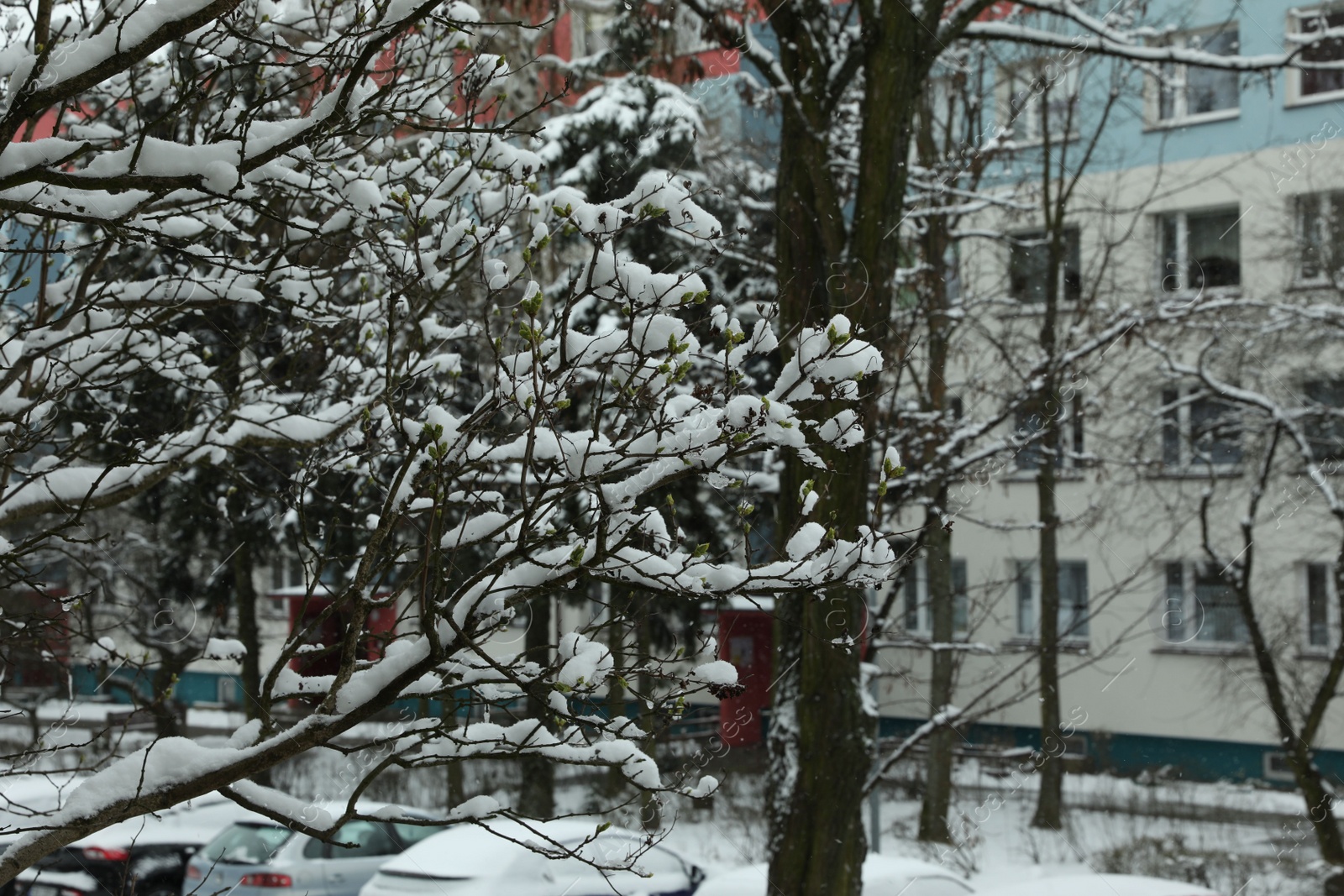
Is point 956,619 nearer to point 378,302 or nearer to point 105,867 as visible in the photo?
point 105,867

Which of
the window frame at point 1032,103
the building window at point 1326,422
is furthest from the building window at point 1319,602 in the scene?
the window frame at point 1032,103

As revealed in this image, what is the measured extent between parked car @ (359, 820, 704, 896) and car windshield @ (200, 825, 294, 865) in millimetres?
2125

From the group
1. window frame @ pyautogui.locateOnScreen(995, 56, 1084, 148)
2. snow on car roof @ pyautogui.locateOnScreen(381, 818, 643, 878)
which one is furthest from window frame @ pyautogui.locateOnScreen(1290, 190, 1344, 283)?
snow on car roof @ pyautogui.locateOnScreen(381, 818, 643, 878)

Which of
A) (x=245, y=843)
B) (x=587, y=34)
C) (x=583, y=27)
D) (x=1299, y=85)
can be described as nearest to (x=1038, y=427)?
(x=587, y=34)

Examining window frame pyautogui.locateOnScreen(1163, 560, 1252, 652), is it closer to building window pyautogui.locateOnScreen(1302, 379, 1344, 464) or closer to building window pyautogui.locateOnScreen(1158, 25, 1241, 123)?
building window pyautogui.locateOnScreen(1302, 379, 1344, 464)

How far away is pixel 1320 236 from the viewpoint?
16.0 m

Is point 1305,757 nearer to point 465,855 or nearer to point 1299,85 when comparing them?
point 465,855

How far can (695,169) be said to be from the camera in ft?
53.8

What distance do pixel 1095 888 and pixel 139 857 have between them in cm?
986

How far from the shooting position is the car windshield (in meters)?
12.1

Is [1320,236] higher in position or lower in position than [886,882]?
higher

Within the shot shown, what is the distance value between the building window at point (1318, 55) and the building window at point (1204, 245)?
7.32 ft

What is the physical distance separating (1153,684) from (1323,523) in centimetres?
399

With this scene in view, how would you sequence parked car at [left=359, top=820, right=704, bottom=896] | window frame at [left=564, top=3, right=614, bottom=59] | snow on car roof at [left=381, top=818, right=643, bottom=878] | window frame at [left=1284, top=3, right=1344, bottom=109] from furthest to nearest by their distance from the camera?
window frame at [left=1284, top=3, right=1344, bottom=109] < window frame at [left=564, top=3, right=614, bottom=59] < snow on car roof at [left=381, top=818, right=643, bottom=878] < parked car at [left=359, top=820, right=704, bottom=896]
